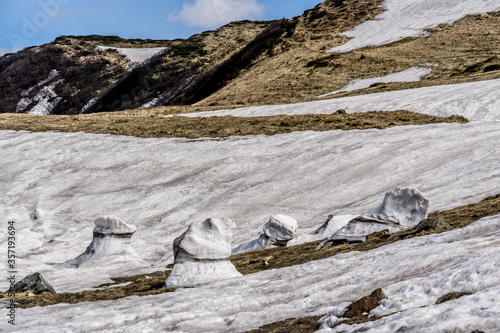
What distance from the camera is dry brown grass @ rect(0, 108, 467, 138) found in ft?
105

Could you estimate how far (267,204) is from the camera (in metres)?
22.4

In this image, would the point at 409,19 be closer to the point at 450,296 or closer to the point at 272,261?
the point at 272,261

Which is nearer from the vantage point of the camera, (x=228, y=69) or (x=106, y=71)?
(x=228, y=69)

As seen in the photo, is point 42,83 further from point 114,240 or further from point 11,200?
point 114,240

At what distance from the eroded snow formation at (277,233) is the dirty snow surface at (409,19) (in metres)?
63.8

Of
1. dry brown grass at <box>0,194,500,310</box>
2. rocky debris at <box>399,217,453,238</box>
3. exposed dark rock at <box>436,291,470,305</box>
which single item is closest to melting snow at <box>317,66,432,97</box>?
dry brown grass at <box>0,194,500,310</box>

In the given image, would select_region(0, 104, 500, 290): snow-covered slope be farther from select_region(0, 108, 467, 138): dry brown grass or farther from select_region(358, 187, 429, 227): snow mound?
select_region(358, 187, 429, 227): snow mound

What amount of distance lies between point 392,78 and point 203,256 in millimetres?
52285

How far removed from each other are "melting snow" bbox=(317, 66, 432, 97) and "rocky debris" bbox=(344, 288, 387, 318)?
52982 mm

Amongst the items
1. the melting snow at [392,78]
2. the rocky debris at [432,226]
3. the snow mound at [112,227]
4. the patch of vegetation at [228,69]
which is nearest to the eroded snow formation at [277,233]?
the snow mound at [112,227]

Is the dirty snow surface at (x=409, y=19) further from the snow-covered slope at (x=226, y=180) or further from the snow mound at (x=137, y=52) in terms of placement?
the snow mound at (x=137, y=52)

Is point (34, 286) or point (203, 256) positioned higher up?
point (34, 286)

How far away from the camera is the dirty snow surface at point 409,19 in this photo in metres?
78.1

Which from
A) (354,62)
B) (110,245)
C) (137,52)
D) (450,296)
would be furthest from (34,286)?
(137,52)
